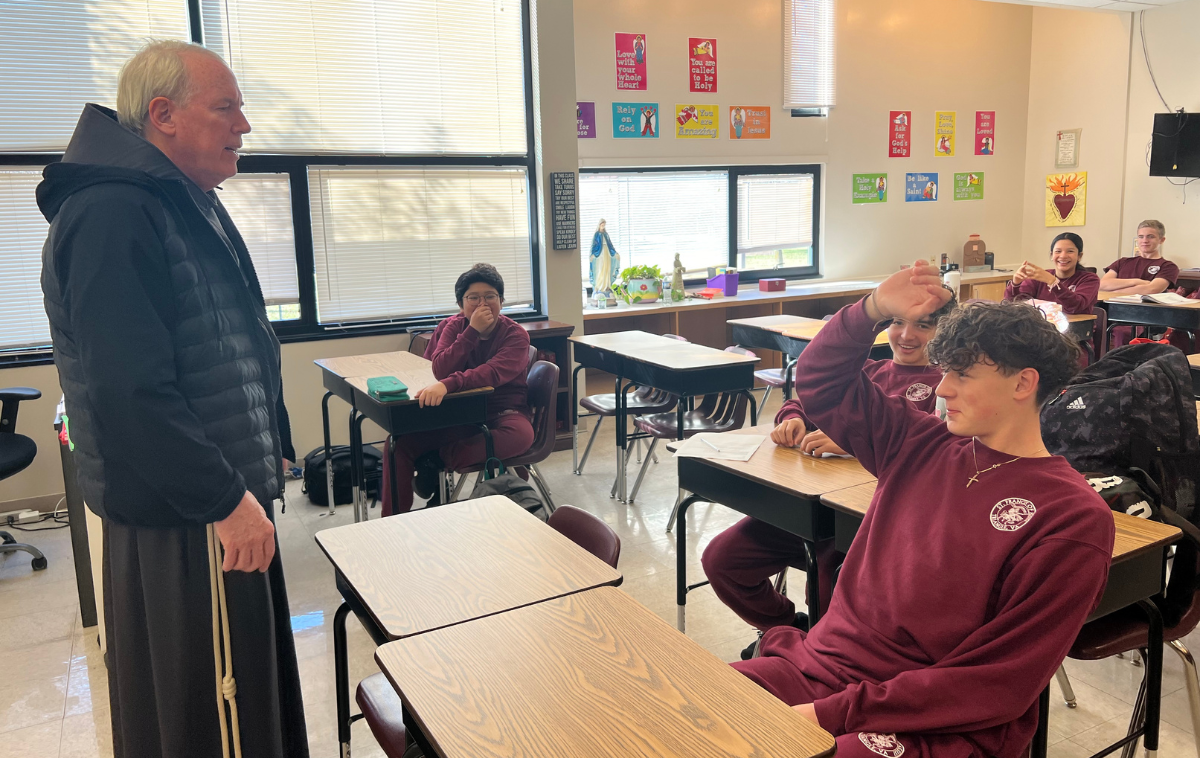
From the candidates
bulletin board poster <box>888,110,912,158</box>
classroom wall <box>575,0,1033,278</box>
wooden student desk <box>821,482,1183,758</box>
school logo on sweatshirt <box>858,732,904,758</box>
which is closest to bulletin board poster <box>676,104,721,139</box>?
classroom wall <box>575,0,1033,278</box>

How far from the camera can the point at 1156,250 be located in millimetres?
6453

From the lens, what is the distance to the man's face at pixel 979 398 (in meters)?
1.40

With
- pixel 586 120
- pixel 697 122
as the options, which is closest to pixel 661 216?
pixel 697 122

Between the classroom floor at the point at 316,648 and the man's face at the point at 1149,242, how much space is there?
454cm

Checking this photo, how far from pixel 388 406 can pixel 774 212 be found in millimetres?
4827

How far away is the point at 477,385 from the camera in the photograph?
11.2 ft

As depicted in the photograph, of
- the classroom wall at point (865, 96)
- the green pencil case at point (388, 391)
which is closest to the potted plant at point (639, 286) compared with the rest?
the classroom wall at point (865, 96)

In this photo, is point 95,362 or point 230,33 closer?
point 95,362

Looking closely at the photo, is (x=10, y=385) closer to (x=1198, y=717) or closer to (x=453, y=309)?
(x=453, y=309)

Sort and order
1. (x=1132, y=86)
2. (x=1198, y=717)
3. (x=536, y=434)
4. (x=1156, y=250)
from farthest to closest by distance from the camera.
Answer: (x=1132, y=86) < (x=1156, y=250) < (x=536, y=434) < (x=1198, y=717)

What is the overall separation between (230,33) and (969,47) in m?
6.37

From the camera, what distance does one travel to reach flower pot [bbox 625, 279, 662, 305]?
6.24 metres

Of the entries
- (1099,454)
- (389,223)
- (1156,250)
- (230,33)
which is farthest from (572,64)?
(1156,250)

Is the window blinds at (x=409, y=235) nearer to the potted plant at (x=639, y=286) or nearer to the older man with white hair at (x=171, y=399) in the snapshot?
the potted plant at (x=639, y=286)
